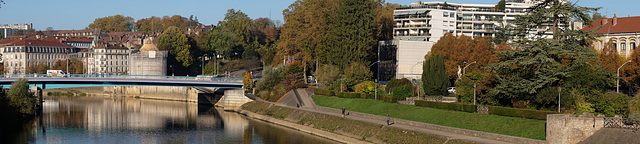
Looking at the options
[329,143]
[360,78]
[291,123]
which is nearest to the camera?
[329,143]

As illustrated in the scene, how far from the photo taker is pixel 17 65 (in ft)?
593

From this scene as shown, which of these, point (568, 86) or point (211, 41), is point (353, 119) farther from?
point (211, 41)

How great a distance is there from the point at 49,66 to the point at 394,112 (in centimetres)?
13401

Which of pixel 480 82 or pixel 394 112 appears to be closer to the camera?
pixel 480 82

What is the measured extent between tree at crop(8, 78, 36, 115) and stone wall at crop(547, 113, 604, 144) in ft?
201

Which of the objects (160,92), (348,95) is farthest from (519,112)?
(160,92)

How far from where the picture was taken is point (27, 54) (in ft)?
595

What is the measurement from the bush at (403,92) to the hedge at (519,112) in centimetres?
2132

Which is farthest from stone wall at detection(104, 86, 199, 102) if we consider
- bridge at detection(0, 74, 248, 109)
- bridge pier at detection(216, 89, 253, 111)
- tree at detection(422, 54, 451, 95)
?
tree at detection(422, 54, 451, 95)

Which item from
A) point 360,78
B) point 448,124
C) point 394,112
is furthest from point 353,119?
point 360,78

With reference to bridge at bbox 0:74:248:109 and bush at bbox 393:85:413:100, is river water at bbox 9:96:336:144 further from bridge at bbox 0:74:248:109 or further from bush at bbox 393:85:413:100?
bush at bbox 393:85:413:100

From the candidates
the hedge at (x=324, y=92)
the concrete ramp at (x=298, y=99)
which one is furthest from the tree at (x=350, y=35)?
the concrete ramp at (x=298, y=99)

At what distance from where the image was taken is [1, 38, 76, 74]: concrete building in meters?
180

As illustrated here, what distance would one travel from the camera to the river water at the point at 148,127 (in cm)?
7175
